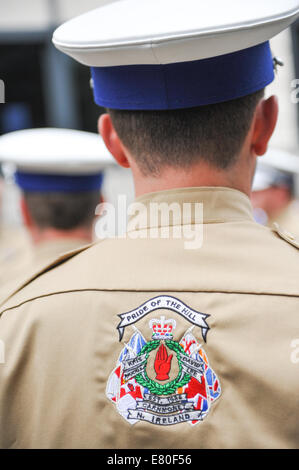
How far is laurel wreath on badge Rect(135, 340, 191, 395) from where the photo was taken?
43.5 inches

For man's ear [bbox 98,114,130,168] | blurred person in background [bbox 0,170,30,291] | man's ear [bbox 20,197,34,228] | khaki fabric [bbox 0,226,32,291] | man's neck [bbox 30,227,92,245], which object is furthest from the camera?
blurred person in background [bbox 0,170,30,291]

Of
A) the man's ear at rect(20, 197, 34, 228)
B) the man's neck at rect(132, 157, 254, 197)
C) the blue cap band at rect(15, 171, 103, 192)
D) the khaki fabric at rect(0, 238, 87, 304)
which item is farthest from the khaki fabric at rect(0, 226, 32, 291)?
the man's neck at rect(132, 157, 254, 197)

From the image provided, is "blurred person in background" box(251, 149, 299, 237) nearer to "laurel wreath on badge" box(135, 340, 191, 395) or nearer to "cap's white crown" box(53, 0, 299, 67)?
"cap's white crown" box(53, 0, 299, 67)

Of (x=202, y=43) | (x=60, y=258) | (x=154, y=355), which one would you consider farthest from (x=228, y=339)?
(x=202, y=43)

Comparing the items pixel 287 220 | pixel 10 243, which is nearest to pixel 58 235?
pixel 287 220

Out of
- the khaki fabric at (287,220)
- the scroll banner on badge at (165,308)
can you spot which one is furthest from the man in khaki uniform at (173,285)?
the khaki fabric at (287,220)

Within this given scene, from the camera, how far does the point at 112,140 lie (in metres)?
1.35

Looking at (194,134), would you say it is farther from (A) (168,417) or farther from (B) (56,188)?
(B) (56,188)

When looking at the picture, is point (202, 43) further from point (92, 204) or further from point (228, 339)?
point (92, 204)

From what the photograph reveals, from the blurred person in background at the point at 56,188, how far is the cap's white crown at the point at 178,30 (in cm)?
150

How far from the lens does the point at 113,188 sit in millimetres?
7207

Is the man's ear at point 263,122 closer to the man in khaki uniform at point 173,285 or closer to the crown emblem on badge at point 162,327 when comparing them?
the man in khaki uniform at point 173,285

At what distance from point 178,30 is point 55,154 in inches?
69.0

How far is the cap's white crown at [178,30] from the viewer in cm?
114
